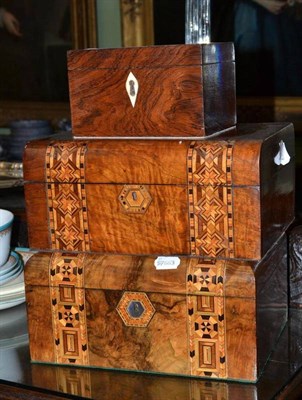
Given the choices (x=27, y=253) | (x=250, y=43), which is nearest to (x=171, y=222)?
(x=27, y=253)

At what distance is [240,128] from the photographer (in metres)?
1.20

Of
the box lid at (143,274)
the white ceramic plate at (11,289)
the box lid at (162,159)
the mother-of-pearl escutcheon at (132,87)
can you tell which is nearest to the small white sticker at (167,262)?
the box lid at (143,274)

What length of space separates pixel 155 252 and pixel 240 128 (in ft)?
0.77

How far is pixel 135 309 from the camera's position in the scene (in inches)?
44.1

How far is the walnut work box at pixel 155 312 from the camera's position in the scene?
3.51 feet

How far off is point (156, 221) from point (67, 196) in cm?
14

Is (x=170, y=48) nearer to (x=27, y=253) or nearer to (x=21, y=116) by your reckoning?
(x=27, y=253)

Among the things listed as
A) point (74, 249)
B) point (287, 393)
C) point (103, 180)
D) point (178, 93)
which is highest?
point (178, 93)

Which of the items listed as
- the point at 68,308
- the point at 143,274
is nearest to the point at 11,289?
the point at 68,308

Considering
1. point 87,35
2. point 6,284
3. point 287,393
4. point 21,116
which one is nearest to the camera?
point 287,393

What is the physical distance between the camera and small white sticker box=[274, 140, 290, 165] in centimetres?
114

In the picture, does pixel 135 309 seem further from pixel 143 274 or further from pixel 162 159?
pixel 162 159

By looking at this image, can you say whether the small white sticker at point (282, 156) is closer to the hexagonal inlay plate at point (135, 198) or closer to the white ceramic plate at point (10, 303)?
the hexagonal inlay plate at point (135, 198)

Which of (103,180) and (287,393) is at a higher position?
(103,180)
